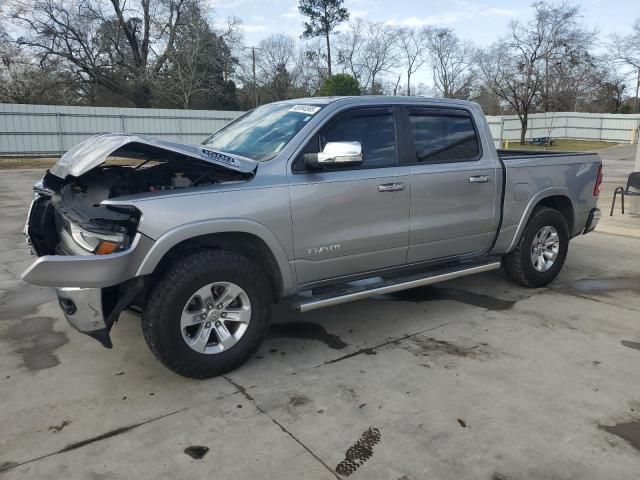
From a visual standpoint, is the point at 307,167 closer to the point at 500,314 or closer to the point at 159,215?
the point at 159,215

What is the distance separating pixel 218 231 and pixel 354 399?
4.60 ft

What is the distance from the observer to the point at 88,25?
111 feet

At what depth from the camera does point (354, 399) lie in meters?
3.45

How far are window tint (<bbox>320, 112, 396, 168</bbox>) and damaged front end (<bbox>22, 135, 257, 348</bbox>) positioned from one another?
79 cm

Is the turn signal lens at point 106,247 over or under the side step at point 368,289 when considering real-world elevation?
over

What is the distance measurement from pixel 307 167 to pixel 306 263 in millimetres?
709

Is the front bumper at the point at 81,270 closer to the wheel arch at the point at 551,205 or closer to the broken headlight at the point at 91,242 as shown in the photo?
the broken headlight at the point at 91,242

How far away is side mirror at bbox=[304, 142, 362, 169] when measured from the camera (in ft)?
12.2

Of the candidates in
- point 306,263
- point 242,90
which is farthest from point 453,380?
point 242,90

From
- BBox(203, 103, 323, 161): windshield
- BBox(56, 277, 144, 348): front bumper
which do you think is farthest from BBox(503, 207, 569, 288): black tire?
BBox(56, 277, 144, 348): front bumper

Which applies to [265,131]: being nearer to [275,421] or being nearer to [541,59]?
[275,421]

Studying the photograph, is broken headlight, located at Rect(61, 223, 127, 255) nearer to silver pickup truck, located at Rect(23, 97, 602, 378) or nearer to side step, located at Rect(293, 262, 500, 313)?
silver pickup truck, located at Rect(23, 97, 602, 378)

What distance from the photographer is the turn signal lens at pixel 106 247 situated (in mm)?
3250

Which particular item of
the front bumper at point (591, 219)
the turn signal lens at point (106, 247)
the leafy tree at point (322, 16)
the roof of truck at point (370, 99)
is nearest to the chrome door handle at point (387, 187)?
the roof of truck at point (370, 99)
